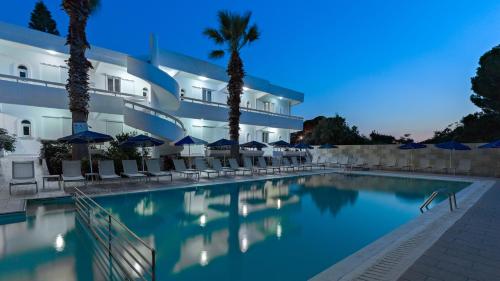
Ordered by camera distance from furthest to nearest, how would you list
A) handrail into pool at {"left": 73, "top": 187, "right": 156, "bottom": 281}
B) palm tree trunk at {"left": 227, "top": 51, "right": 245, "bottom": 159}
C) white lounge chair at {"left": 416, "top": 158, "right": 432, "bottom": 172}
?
palm tree trunk at {"left": 227, "top": 51, "right": 245, "bottom": 159} < white lounge chair at {"left": 416, "top": 158, "right": 432, "bottom": 172} < handrail into pool at {"left": 73, "top": 187, "right": 156, "bottom": 281}

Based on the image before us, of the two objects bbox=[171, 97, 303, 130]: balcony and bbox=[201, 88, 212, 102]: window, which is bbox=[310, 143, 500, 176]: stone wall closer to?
bbox=[171, 97, 303, 130]: balcony

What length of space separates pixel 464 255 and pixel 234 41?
16.9 m

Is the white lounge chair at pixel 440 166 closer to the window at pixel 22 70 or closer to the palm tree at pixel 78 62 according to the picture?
the palm tree at pixel 78 62

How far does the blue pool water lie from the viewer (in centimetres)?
420

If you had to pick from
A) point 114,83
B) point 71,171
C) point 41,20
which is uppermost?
point 41,20

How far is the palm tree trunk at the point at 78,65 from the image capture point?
12.1 metres

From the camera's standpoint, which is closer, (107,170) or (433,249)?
(433,249)

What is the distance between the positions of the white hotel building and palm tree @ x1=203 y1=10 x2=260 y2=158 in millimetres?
3306

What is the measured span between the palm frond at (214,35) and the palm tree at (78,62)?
7112 millimetres

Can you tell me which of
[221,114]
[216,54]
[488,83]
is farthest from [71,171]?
[488,83]

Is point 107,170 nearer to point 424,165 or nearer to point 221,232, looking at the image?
point 221,232

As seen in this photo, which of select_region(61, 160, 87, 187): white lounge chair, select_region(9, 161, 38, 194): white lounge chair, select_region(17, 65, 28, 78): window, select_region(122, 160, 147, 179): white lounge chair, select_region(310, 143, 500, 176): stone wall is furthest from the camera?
select_region(310, 143, 500, 176): stone wall

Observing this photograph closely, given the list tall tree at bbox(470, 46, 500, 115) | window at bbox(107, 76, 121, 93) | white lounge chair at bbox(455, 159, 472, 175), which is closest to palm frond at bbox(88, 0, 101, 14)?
window at bbox(107, 76, 121, 93)

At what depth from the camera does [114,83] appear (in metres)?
19.3
